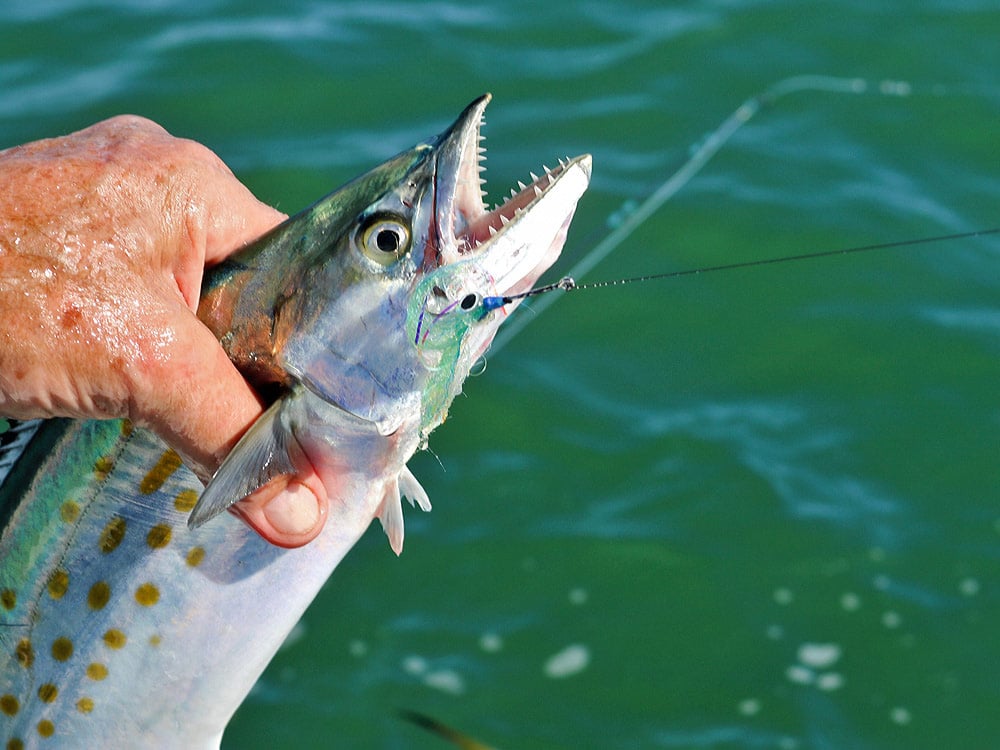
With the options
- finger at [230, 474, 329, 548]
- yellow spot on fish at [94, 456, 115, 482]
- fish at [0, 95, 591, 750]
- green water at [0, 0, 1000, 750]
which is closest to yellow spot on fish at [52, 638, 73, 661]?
fish at [0, 95, 591, 750]

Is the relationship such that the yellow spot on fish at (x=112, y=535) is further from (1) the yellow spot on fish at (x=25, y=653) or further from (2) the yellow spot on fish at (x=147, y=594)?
(1) the yellow spot on fish at (x=25, y=653)

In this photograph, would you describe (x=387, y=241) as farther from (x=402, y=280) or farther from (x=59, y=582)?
(x=59, y=582)

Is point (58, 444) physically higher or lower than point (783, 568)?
higher

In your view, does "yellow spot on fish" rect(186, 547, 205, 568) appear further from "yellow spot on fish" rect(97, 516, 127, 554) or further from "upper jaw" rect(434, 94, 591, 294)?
"upper jaw" rect(434, 94, 591, 294)

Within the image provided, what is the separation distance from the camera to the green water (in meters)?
4.65

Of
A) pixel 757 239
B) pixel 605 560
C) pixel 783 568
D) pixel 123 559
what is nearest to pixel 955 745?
pixel 783 568

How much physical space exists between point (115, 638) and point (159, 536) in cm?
26

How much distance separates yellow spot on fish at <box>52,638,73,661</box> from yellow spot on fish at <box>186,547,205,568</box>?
1.13 ft

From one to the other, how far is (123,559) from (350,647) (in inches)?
81.9

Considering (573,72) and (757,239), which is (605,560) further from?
(573,72)

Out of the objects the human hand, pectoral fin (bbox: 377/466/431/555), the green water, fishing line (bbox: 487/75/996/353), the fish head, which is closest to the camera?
the human hand

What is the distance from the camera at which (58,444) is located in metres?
2.87

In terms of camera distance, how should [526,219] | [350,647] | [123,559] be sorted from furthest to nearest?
→ [350,647]
[123,559]
[526,219]

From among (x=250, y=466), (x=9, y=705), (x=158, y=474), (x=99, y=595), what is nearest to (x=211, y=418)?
(x=250, y=466)
